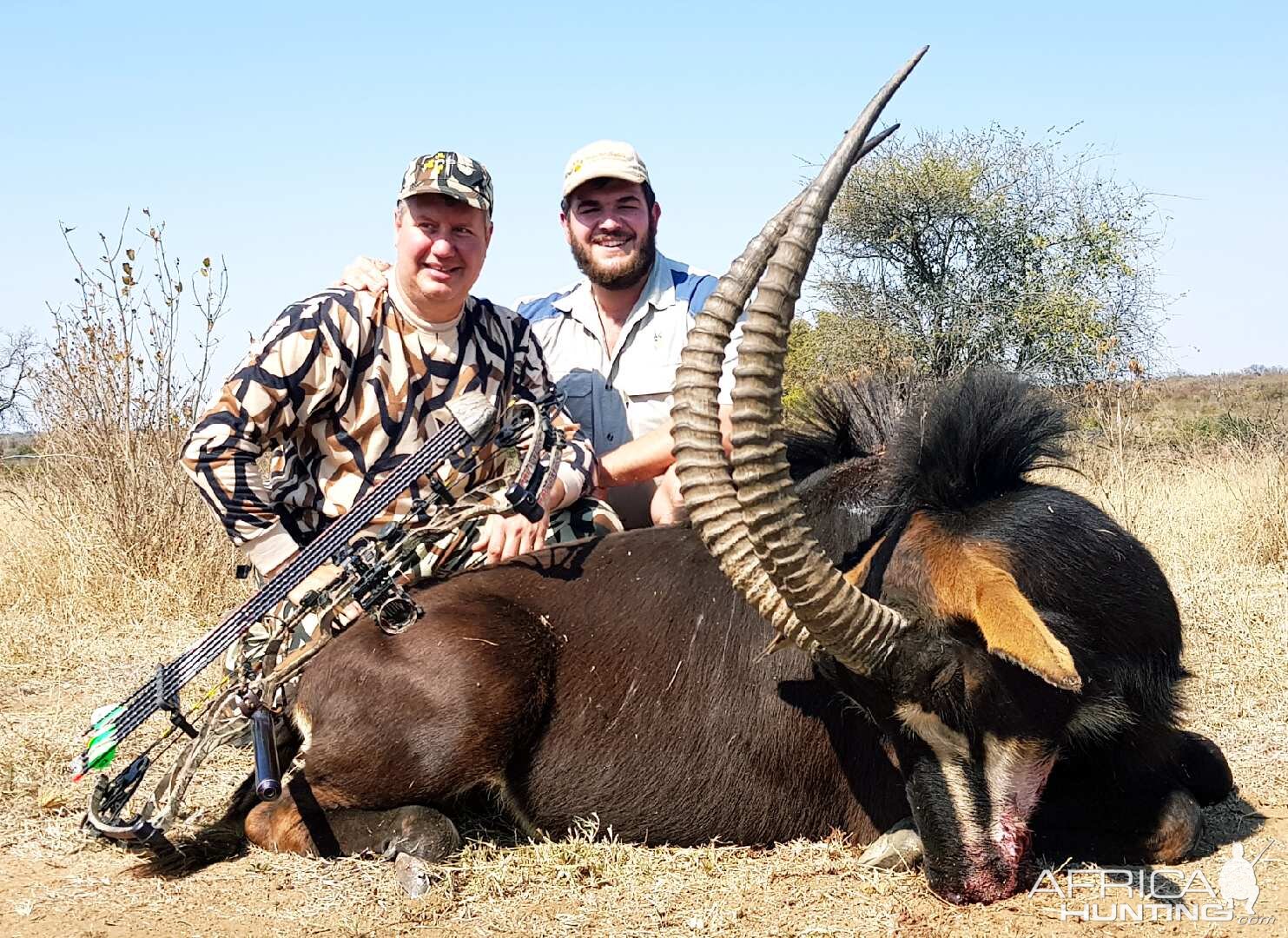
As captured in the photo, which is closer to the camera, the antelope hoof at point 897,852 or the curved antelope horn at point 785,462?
the curved antelope horn at point 785,462

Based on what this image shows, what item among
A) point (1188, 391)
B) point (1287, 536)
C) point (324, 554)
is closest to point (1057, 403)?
point (324, 554)

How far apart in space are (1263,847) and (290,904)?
126 inches


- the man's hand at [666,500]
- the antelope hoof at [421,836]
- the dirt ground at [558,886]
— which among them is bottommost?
the dirt ground at [558,886]

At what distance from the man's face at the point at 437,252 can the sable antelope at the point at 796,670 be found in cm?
115

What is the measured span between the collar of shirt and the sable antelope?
2018 millimetres

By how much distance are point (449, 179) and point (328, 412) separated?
1054 millimetres

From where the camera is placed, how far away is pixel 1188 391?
1855 inches

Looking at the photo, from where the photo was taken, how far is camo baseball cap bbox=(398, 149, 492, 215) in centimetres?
478

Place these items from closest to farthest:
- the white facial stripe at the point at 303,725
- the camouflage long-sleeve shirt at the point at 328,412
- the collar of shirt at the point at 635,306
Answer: the white facial stripe at the point at 303,725, the camouflage long-sleeve shirt at the point at 328,412, the collar of shirt at the point at 635,306

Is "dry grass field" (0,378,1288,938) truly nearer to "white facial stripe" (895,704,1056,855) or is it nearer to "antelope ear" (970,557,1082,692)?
"white facial stripe" (895,704,1056,855)

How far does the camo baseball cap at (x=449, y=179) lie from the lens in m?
4.78

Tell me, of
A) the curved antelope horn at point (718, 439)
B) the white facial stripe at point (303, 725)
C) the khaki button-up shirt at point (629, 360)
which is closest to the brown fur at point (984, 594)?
the curved antelope horn at point (718, 439)

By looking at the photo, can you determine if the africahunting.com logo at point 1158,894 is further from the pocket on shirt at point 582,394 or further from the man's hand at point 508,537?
the pocket on shirt at point 582,394

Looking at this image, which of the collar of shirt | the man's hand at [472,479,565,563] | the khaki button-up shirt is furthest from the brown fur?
the collar of shirt
